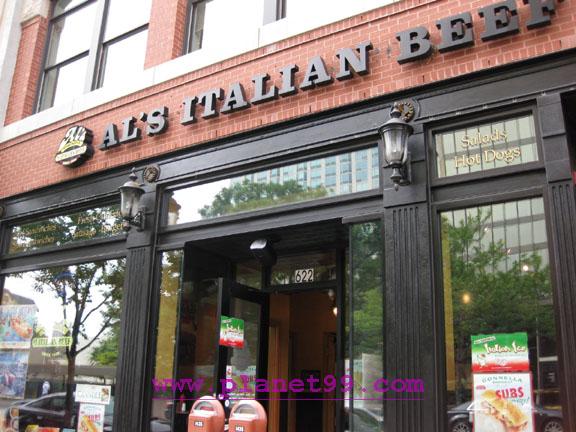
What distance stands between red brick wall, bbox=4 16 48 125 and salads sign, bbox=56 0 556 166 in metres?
1.91

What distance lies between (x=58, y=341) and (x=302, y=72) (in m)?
4.91

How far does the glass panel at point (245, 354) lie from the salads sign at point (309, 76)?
2368 mm

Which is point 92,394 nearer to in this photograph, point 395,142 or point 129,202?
point 129,202

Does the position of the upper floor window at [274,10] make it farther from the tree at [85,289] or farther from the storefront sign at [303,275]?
the tree at [85,289]

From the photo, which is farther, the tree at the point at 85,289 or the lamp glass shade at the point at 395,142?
the tree at the point at 85,289

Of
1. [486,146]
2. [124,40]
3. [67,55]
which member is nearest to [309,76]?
[486,146]

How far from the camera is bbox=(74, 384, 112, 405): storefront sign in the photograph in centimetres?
748

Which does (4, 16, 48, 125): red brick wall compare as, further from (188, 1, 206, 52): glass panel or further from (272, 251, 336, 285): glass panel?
(272, 251, 336, 285): glass panel

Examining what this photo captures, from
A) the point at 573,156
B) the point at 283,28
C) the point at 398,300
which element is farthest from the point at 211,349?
the point at 573,156

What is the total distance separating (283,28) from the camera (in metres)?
7.11

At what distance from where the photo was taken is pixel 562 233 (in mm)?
4812

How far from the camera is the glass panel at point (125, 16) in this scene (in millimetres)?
9195

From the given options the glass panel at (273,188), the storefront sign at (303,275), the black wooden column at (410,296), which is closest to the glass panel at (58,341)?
the glass panel at (273,188)

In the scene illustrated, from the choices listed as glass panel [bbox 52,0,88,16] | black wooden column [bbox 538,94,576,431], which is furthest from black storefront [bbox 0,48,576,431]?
glass panel [bbox 52,0,88,16]
